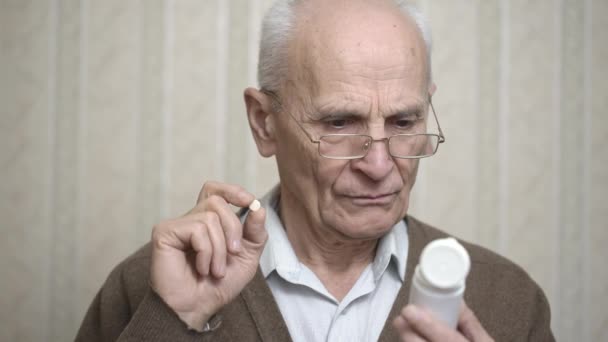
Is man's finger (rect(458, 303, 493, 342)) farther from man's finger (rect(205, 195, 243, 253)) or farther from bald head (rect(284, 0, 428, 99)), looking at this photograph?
bald head (rect(284, 0, 428, 99))

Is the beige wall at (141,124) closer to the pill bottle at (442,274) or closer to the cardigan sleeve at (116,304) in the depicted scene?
the cardigan sleeve at (116,304)

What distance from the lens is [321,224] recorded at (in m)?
1.31

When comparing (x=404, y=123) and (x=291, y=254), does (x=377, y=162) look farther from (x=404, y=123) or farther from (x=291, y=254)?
(x=291, y=254)

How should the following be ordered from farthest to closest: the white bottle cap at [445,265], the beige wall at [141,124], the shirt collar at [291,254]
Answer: the beige wall at [141,124] < the shirt collar at [291,254] < the white bottle cap at [445,265]

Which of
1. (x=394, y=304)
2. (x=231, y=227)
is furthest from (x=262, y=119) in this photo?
(x=394, y=304)

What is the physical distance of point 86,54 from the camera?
6.70 feet

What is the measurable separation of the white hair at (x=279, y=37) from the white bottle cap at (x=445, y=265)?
742 mm

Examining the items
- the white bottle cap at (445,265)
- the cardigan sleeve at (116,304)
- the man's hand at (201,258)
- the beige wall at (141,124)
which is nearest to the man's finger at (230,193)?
the man's hand at (201,258)

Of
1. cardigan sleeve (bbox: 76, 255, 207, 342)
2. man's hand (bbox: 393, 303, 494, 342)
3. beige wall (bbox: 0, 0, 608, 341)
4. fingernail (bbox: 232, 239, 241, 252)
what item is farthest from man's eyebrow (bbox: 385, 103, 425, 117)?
beige wall (bbox: 0, 0, 608, 341)

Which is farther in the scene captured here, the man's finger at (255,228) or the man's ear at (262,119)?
the man's ear at (262,119)

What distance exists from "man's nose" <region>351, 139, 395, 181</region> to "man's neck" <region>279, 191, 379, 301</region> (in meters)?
0.23

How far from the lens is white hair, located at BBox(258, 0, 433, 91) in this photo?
137cm

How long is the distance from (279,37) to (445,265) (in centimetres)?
84

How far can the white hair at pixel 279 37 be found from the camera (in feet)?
4.48
